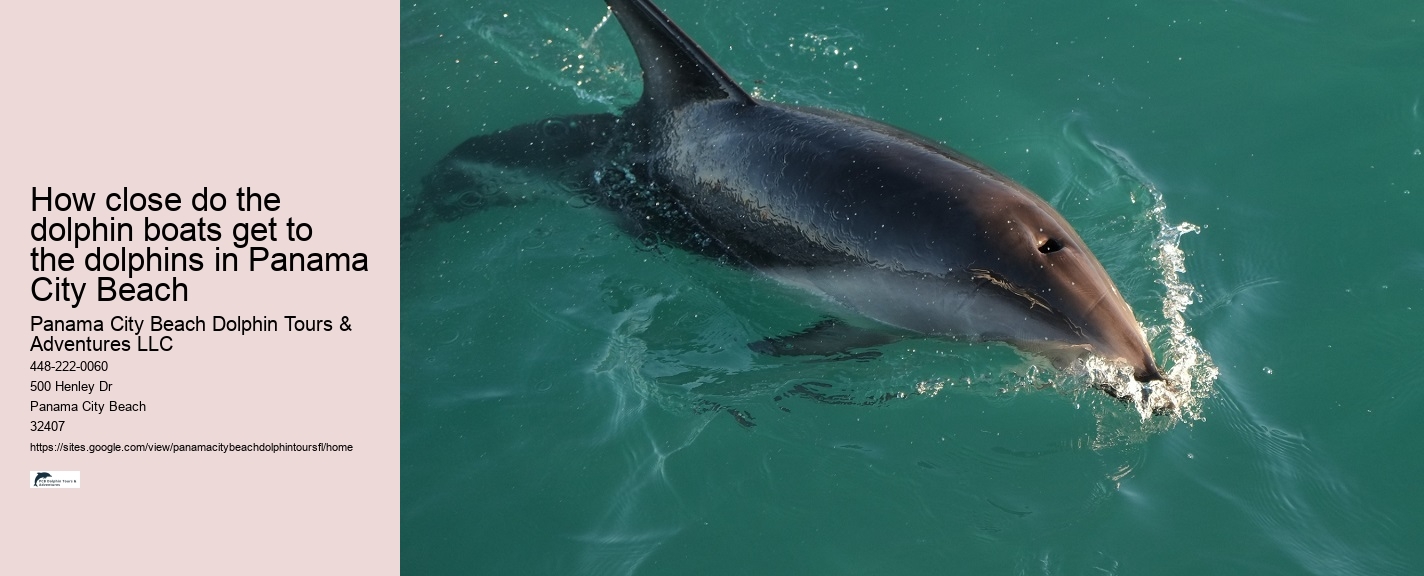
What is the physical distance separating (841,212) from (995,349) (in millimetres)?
1327

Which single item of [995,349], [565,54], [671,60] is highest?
[565,54]

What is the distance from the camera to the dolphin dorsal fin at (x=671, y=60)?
27.4ft

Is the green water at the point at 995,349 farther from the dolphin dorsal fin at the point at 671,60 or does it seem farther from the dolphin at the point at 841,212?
the dolphin dorsal fin at the point at 671,60

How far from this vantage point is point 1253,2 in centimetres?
1130

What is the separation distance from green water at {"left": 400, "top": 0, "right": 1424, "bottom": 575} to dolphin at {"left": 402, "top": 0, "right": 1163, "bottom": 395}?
0.32 metres

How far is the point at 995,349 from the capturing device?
736cm

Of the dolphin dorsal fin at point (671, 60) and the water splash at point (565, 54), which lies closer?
the dolphin dorsal fin at point (671, 60)

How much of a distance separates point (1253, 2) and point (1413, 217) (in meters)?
3.19

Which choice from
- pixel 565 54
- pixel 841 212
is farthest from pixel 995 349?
pixel 565 54

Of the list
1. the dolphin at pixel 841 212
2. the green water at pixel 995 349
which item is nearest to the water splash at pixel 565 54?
the green water at pixel 995 349

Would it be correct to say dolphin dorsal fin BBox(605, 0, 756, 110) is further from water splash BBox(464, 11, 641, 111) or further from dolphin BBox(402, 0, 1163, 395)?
water splash BBox(464, 11, 641, 111)

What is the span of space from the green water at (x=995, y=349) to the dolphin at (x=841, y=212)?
32 centimetres

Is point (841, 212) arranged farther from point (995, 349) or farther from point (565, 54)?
point (565, 54)

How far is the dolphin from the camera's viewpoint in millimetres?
6832
